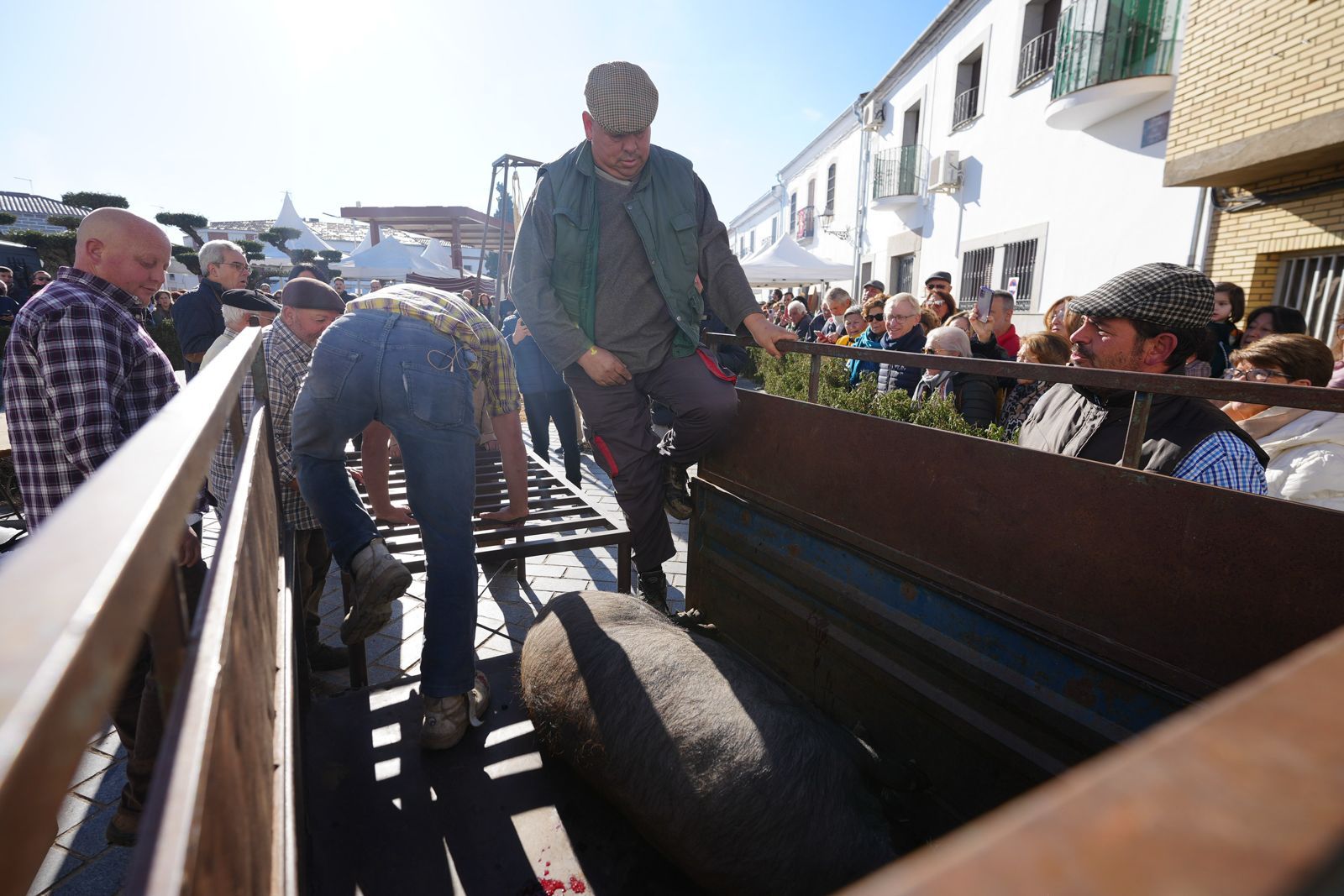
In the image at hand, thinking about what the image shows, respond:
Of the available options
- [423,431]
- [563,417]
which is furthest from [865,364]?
[423,431]

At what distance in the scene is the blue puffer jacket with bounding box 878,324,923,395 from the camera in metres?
5.61

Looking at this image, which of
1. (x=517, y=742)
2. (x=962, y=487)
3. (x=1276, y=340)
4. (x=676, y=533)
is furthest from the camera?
(x=676, y=533)

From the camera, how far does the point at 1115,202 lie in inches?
406

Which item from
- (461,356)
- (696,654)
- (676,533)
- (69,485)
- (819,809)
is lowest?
(676,533)

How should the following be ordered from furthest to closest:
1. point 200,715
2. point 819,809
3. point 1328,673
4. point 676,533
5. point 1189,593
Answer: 1. point 676,533
2. point 819,809
3. point 1189,593
4. point 200,715
5. point 1328,673

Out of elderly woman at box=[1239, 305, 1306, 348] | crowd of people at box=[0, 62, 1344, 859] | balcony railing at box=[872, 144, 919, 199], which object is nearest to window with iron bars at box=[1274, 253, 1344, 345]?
elderly woman at box=[1239, 305, 1306, 348]

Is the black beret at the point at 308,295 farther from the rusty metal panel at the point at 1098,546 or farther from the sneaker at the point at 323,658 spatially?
the rusty metal panel at the point at 1098,546

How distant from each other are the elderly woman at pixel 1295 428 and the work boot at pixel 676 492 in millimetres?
2101

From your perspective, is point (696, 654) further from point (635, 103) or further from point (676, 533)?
point (676, 533)

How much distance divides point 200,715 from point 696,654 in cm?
176

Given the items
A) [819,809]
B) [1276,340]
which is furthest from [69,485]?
[1276,340]

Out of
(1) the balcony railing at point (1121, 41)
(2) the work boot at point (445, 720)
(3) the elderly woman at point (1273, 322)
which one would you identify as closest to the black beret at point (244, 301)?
(2) the work boot at point (445, 720)

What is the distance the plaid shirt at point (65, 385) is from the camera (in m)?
2.40

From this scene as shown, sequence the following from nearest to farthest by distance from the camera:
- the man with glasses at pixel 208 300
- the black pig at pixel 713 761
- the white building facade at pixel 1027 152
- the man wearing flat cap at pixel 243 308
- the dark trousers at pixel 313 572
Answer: the black pig at pixel 713 761, the dark trousers at pixel 313 572, the man wearing flat cap at pixel 243 308, the man with glasses at pixel 208 300, the white building facade at pixel 1027 152
